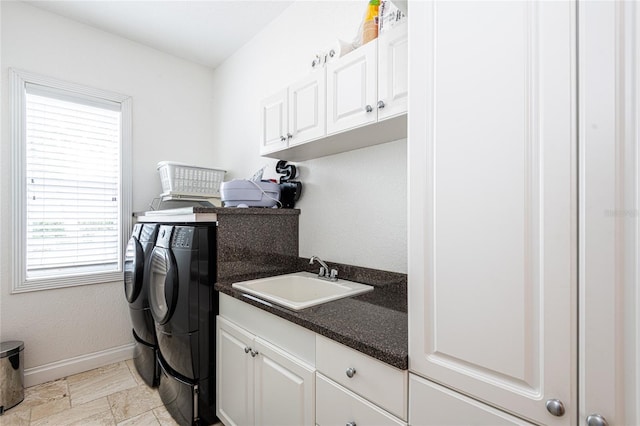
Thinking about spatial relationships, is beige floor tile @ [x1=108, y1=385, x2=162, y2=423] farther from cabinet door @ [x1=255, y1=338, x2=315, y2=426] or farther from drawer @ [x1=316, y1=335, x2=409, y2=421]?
drawer @ [x1=316, y1=335, x2=409, y2=421]

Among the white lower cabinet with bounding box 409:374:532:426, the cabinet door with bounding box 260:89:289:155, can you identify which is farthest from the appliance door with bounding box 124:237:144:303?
the white lower cabinet with bounding box 409:374:532:426

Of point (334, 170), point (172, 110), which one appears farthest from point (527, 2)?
point (172, 110)

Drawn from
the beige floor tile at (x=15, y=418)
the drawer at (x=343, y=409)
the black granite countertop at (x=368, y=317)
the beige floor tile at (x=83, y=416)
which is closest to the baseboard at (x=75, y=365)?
the beige floor tile at (x=15, y=418)

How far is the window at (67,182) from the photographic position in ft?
7.38

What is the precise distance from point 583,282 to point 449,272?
10.2 inches

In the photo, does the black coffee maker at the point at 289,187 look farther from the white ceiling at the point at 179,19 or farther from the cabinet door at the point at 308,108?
the white ceiling at the point at 179,19

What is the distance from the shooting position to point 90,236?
2.54m

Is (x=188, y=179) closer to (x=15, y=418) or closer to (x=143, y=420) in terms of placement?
(x=143, y=420)

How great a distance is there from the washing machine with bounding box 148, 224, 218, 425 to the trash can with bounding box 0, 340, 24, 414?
110cm

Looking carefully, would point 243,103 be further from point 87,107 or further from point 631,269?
point 631,269

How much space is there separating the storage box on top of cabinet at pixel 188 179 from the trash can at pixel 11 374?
1430 millimetres

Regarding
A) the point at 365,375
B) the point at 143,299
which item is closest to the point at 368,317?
the point at 365,375

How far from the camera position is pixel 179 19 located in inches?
94.9

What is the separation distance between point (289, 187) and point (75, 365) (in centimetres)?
221
